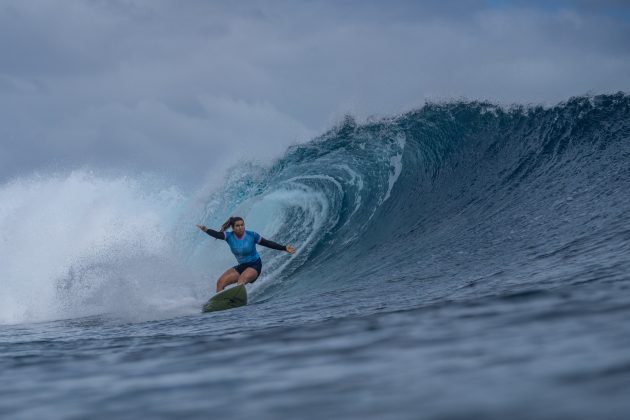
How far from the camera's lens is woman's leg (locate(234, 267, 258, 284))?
10406 millimetres

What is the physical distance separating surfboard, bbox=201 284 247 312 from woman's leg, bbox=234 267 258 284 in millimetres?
1045

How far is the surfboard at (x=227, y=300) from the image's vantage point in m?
8.78

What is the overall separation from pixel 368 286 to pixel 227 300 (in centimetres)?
174

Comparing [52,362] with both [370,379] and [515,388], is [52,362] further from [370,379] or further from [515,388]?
[515,388]

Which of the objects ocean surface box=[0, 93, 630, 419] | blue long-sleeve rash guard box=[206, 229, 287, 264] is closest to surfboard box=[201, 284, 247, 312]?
ocean surface box=[0, 93, 630, 419]

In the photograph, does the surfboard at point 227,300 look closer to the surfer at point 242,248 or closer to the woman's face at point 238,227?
the surfer at point 242,248

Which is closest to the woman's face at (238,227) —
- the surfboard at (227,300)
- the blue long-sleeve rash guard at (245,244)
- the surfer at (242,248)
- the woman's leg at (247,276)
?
the surfer at (242,248)

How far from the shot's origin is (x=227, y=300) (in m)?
9.01

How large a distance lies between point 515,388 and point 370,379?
1.85 ft

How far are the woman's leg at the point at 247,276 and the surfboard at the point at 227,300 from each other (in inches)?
41.2

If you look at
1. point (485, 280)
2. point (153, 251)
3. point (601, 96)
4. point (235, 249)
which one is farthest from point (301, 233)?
point (485, 280)

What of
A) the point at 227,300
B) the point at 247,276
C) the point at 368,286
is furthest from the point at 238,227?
the point at 368,286

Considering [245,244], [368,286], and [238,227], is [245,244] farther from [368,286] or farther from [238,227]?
[368,286]

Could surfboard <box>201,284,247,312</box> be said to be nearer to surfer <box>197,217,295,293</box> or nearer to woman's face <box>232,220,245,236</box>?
surfer <box>197,217,295,293</box>
